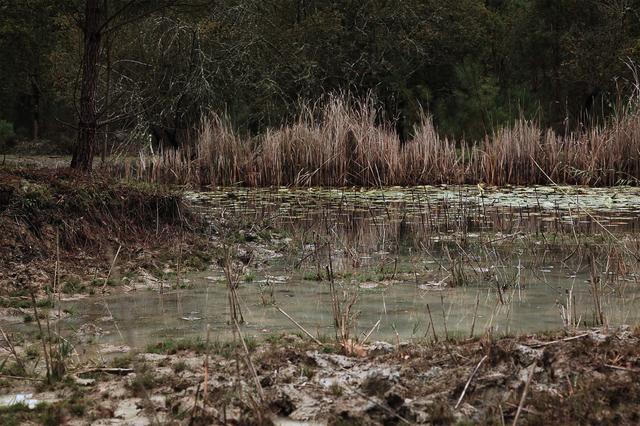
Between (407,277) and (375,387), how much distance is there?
341cm

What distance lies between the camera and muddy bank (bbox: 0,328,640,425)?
3393mm

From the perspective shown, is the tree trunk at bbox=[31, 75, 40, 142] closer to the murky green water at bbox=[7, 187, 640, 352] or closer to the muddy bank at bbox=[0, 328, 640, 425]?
the murky green water at bbox=[7, 187, 640, 352]

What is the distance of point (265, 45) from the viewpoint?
79.4ft

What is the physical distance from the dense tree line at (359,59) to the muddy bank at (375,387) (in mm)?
15307

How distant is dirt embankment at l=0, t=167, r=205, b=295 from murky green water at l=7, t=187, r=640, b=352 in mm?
660

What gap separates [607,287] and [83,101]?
20.4 ft

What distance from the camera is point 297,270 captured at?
7.53 m

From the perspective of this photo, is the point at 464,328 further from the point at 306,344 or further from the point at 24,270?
the point at 24,270

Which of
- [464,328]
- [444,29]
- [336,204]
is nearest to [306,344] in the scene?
[464,328]

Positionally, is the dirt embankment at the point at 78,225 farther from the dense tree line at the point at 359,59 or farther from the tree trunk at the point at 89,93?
the dense tree line at the point at 359,59

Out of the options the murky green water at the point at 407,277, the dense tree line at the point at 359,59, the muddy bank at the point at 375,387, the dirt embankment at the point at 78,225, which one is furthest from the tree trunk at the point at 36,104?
the muddy bank at the point at 375,387

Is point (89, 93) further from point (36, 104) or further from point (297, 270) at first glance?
point (36, 104)

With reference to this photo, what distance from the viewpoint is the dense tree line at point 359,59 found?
2123 cm

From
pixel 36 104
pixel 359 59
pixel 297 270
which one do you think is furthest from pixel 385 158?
pixel 36 104
